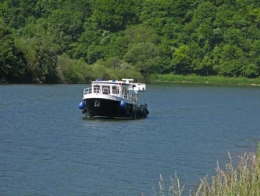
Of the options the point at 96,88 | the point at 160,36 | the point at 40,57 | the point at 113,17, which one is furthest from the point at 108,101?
the point at 113,17

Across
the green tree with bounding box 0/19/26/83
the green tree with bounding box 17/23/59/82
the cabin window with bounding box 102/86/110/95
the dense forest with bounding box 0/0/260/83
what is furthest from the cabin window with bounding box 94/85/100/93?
the dense forest with bounding box 0/0/260/83

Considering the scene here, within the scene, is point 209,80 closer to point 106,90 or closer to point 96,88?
point 96,88

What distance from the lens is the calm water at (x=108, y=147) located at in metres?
32.2

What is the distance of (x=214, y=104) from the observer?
90250 millimetres

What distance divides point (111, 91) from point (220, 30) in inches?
4934

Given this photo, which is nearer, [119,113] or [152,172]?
[152,172]

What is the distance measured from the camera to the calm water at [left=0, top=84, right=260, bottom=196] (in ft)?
106

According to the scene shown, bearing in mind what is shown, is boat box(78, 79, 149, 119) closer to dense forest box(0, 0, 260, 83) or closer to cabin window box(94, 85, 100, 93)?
cabin window box(94, 85, 100, 93)

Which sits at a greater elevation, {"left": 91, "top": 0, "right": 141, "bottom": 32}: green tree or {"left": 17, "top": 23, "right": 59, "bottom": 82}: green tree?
{"left": 91, "top": 0, "right": 141, "bottom": 32}: green tree

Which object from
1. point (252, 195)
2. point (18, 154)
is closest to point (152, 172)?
point (18, 154)

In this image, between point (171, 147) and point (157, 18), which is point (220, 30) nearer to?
point (157, 18)

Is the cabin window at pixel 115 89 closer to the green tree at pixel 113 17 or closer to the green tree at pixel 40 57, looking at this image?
the green tree at pixel 40 57

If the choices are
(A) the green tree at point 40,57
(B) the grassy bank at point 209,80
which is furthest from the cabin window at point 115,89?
(B) the grassy bank at point 209,80

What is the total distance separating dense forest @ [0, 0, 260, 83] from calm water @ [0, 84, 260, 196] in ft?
221
